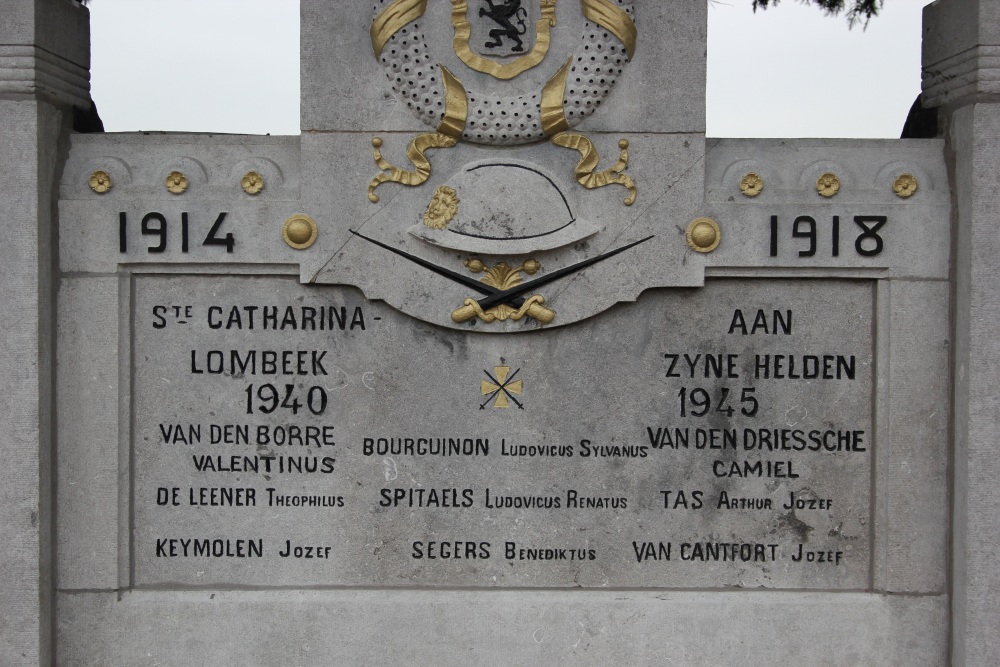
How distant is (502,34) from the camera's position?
16.5 ft

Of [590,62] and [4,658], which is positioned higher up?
[590,62]

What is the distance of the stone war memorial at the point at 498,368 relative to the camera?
16.7 feet

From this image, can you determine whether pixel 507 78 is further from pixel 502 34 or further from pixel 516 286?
pixel 516 286

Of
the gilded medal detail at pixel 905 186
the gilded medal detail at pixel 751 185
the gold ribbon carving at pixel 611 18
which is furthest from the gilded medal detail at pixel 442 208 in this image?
the gilded medal detail at pixel 905 186

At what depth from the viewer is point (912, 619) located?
16.9 ft

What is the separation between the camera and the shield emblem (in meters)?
5.03

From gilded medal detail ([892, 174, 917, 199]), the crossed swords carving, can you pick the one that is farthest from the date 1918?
the crossed swords carving

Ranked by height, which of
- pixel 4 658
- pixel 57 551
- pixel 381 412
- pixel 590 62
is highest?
pixel 590 62

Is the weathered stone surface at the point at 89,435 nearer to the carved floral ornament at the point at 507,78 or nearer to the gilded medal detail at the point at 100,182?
A: the gilded medal detail at the point at 100,182

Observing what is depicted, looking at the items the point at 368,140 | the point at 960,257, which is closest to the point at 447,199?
the point at 368,140

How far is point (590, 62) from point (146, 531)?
3.26 meters

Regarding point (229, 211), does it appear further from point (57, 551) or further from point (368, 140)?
point (57, 551)

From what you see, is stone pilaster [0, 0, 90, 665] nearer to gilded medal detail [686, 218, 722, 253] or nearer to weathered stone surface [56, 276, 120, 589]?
weathered stone surface [56, 276, 120, 589]

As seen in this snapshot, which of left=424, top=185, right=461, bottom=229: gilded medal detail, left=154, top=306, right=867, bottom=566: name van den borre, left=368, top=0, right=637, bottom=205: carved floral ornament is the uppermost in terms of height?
left=368, top=0, right=637, bottom=205: carved floral ornament
